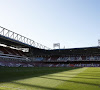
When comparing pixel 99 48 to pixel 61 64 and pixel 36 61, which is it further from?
pixel 36 61

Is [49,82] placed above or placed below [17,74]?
above

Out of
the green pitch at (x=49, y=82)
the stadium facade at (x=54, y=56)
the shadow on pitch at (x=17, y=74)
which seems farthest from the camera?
the stadium facade at (x=54, y=56)

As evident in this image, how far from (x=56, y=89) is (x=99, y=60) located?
203ft

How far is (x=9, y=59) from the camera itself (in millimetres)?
56969

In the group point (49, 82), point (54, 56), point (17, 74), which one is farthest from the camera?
point (54, 56)

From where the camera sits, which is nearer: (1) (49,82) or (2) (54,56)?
(1) (49,82)

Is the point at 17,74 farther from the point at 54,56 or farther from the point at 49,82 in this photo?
the point at 54,56

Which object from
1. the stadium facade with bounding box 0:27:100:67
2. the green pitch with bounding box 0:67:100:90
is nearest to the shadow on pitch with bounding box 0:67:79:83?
the green pitch with bounding box 0:67:100:90

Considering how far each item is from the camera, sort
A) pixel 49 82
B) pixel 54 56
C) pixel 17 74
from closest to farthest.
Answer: pixel 49 82 → pixel 17 74 → pixel 54 56

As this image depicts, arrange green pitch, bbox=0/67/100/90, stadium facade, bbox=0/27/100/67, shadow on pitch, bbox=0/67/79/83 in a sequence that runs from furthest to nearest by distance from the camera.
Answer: stadium facade, bbox=0/27/100/67 → shadow on pitch, bbox=0/67/79/83 → green pitch, bbox=0/67/100/90

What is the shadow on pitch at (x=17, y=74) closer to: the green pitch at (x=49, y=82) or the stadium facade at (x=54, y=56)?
the green pitch at (x=49, y=82)

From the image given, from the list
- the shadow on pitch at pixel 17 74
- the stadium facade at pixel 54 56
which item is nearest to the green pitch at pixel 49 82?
the shadow on pitch at pixel 17 74

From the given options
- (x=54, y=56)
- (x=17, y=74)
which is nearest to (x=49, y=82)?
(x=17, y=74)

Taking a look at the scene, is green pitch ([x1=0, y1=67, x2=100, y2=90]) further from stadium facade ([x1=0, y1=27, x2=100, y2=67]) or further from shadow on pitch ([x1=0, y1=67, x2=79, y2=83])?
stadium facade ([x1=0, y1=27, x2=100, y2=67])
